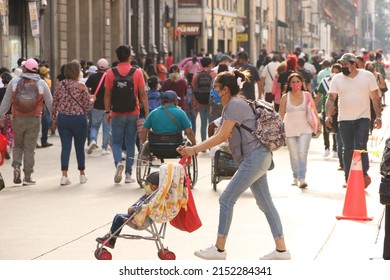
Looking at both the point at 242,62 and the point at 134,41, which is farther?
the point at 134,41

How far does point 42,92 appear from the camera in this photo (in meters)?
17.7

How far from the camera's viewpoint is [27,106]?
58.2 ft

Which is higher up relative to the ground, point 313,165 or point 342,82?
point 342,82

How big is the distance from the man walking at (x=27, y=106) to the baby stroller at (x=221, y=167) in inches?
96.2

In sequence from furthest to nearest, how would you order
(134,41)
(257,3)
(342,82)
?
1. (257,3)
2. (134,41)
3. (342,82)

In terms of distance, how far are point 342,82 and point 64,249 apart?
18.9ft

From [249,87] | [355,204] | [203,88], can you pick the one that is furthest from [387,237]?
[249,87]

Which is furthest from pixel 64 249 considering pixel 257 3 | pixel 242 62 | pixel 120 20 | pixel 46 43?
pixel 257 3

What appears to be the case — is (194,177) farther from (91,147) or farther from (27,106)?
(91,147)

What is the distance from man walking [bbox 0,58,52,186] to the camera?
58.0 ft

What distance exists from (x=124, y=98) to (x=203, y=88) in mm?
6340

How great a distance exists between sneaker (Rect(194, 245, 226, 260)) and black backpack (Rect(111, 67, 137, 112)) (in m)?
6.83

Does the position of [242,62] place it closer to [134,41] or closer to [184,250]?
[184,250]

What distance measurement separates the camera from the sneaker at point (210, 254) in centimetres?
1080
